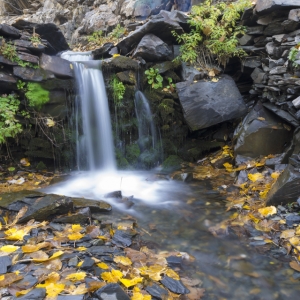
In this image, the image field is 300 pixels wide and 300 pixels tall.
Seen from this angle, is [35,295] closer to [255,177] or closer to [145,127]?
[255,177]

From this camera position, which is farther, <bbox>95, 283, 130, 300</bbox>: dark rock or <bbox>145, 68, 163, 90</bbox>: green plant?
<bbox>145, 68, 163, 90</bbox>: green plant

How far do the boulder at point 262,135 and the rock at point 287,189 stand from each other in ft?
7.35

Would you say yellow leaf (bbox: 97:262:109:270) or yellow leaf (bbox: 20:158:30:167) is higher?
yellow leaf (bbox: 20:158:30:167)

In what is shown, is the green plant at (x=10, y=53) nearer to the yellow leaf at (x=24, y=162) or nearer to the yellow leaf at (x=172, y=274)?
the yellow leaf at (x=24, y=162)

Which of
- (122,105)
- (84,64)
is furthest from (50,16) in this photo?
(122,105)

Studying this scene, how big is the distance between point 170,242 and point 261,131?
4.02 metres

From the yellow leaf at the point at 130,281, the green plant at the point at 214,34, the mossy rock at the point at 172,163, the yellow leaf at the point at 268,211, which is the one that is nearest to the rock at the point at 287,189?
the yellow leaf at the point at 268,211

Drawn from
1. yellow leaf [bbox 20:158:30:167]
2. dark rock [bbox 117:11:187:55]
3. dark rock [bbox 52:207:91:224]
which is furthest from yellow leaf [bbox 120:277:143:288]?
dark rock [bbox 117:11:187:55]

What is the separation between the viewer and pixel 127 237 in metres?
3.63

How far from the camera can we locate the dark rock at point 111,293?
2135 mm

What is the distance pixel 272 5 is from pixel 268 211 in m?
4.74

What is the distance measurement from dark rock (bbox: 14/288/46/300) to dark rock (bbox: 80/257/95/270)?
490 millimetres

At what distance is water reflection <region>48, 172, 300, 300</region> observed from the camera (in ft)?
9.34

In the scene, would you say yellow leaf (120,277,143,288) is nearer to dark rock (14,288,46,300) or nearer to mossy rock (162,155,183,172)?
dark rock (14,288,46,300)
